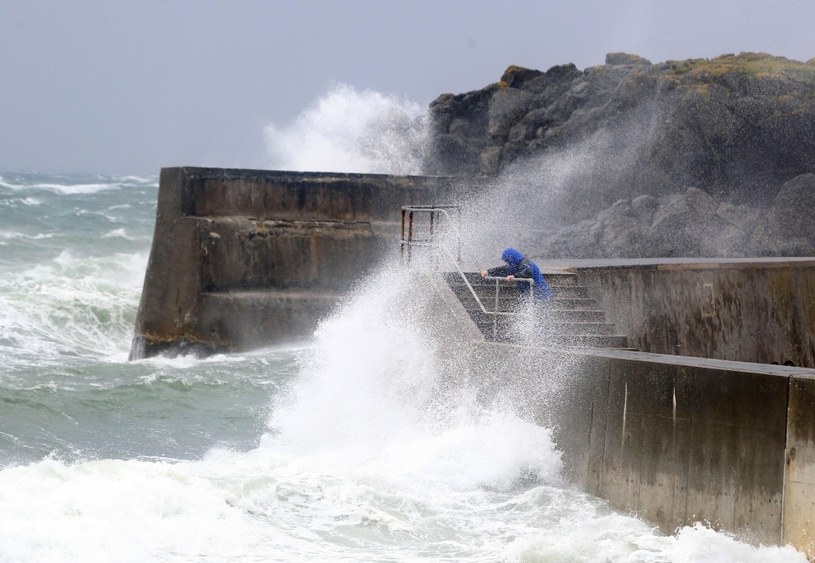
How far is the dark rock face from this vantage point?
18.0 m

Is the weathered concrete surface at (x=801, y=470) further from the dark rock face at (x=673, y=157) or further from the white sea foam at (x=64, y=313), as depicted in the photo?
the white sea foam at (x=64, y=313)

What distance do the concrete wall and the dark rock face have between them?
559 centimetres

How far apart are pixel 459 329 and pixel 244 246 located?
268 inches

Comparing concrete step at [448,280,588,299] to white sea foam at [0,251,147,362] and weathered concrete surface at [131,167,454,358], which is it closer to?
weathered concrete surface at [131,167,454,358]

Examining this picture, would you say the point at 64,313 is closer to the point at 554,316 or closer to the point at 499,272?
the point at 499,272

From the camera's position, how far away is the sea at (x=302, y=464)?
23.4 feet

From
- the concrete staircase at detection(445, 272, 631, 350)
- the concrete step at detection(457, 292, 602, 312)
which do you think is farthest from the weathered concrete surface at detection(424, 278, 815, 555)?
the concrete step at detection(457, 292, 602, 312)

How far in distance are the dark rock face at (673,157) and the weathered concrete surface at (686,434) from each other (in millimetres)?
9456

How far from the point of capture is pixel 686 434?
720cm

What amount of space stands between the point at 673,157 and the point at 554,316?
35.1ft

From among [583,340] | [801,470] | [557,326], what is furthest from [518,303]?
[801,470]

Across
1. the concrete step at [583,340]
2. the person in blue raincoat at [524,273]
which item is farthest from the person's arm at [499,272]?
the concrete step at [583,340]

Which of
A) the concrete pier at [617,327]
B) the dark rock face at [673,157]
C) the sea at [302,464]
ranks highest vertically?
the dark rock face at [673,157]

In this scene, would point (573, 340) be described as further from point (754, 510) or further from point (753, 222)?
point (753, 222)
